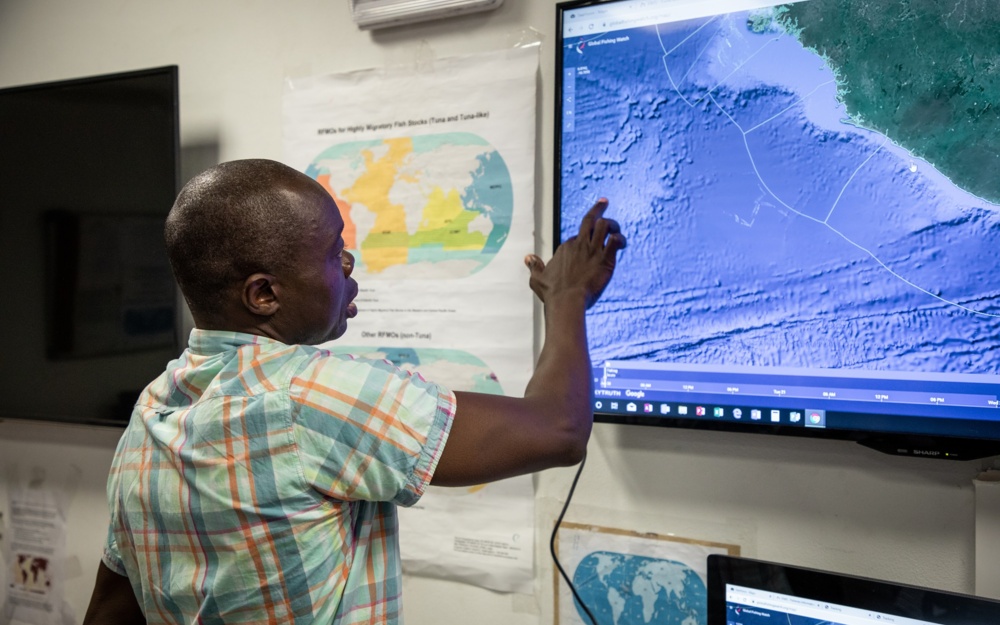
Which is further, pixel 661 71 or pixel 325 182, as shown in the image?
pixel 325 182

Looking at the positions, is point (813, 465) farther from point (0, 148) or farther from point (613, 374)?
point (0, 148)

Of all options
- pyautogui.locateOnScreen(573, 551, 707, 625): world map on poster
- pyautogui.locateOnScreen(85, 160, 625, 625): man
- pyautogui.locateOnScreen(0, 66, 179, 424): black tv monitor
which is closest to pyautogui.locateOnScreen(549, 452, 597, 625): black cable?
pyautogui.locateOnScreen(573, 551, 707, 625): world map on poster

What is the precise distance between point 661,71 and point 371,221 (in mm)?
602

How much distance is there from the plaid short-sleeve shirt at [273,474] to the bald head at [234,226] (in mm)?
68

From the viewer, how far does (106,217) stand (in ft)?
5.09

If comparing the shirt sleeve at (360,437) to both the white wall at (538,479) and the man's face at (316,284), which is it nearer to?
the man's face at (316,284)

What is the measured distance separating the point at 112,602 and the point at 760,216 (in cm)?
109

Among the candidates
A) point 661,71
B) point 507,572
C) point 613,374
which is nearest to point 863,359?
point 613,374

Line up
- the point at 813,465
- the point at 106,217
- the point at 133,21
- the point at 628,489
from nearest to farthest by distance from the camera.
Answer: the point at 813,465, the point at 628,489, the point at 106,217, the point at 133,21

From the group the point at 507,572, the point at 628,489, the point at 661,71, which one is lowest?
the point at 507,572

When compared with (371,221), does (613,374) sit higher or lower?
lower

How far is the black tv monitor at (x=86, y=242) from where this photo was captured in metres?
1.48

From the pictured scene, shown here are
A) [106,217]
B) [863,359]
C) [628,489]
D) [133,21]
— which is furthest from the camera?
[133,21]

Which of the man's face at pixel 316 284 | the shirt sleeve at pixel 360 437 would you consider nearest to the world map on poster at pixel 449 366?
the man's face at pixel 316 284
